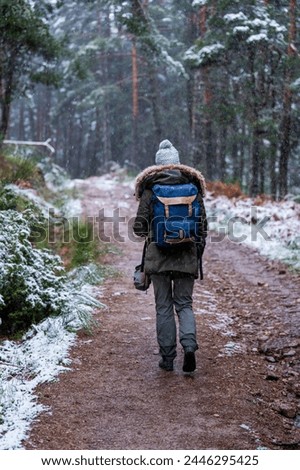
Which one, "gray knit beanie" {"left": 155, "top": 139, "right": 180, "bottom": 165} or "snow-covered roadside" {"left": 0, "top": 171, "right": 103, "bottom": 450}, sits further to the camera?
"gray knit beanie" {"left": 155, "top": 139, "right": 180, "bottom": 165}

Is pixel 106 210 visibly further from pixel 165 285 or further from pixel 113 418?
pixel 113 418

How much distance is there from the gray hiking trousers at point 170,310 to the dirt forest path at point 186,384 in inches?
11.7

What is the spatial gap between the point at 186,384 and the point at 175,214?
1535 mm

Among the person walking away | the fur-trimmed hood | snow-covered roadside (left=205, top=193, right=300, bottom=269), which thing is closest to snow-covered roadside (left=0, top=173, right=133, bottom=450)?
the person walking away

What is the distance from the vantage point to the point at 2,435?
3.66 metres

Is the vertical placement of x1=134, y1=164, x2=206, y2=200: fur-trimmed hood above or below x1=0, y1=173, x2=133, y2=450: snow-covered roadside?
above

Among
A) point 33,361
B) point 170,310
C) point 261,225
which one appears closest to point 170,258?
point 170,310

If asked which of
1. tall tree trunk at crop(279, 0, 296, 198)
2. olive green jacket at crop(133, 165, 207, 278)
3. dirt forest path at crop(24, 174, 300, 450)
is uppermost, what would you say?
tall tree trunk at crop(279, 0, 296, 198)

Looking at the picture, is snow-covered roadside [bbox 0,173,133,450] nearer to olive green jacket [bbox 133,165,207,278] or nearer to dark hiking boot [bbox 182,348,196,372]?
dark hiking boot [bbox 182,348,196,372]

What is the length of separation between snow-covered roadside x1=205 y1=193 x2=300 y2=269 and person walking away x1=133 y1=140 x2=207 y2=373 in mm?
4730

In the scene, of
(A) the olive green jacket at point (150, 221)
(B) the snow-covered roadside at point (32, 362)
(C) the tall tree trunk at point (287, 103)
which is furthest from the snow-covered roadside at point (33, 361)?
(C) the tall tree trunk at point (287, 103)

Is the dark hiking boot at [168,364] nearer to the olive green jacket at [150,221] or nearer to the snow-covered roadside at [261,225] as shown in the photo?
the olive green jacket at [150,221]

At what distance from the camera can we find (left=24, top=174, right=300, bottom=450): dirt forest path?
150 inches

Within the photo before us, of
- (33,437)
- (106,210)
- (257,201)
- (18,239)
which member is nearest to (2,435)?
(33,437)
